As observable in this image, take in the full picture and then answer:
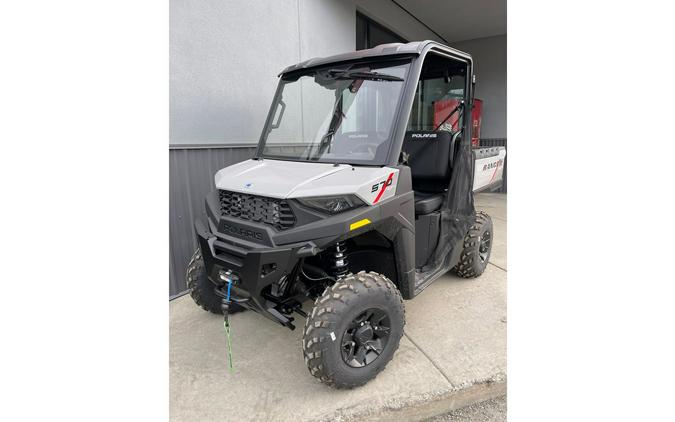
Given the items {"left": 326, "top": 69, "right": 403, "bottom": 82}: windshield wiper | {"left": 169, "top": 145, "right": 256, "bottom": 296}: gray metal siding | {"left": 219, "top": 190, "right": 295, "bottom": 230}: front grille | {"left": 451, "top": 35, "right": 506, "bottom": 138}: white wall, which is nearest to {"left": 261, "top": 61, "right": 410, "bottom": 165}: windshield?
{"left": 326, "top": 69, "right": 403, "bottom": 82}: windshield wiper

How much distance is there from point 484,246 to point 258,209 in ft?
9.17

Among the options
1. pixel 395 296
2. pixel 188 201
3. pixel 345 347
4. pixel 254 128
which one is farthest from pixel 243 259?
pixel 254 128

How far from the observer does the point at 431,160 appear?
365 centimetres

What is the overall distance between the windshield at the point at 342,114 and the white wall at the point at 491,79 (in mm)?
8679

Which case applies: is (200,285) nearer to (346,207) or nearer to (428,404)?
(346,207)

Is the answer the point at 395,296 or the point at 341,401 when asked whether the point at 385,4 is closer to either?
the point at 395,296

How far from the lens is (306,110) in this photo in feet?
10.2

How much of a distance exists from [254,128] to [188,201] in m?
1.18

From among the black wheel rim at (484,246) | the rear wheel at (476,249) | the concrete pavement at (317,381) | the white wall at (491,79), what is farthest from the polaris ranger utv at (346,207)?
the white wall at (491,79)

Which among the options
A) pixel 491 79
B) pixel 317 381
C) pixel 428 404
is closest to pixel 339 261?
pixel 317 381

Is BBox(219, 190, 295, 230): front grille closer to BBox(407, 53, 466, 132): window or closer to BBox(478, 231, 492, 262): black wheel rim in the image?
BBox(407, 53, 466, 132): window

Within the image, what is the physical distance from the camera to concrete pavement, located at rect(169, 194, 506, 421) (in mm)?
2297

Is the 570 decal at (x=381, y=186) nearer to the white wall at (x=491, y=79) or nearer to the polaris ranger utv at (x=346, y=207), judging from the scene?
the polaris ranger utv at (x=346, y=207)

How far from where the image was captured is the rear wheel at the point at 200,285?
10.3 ft
